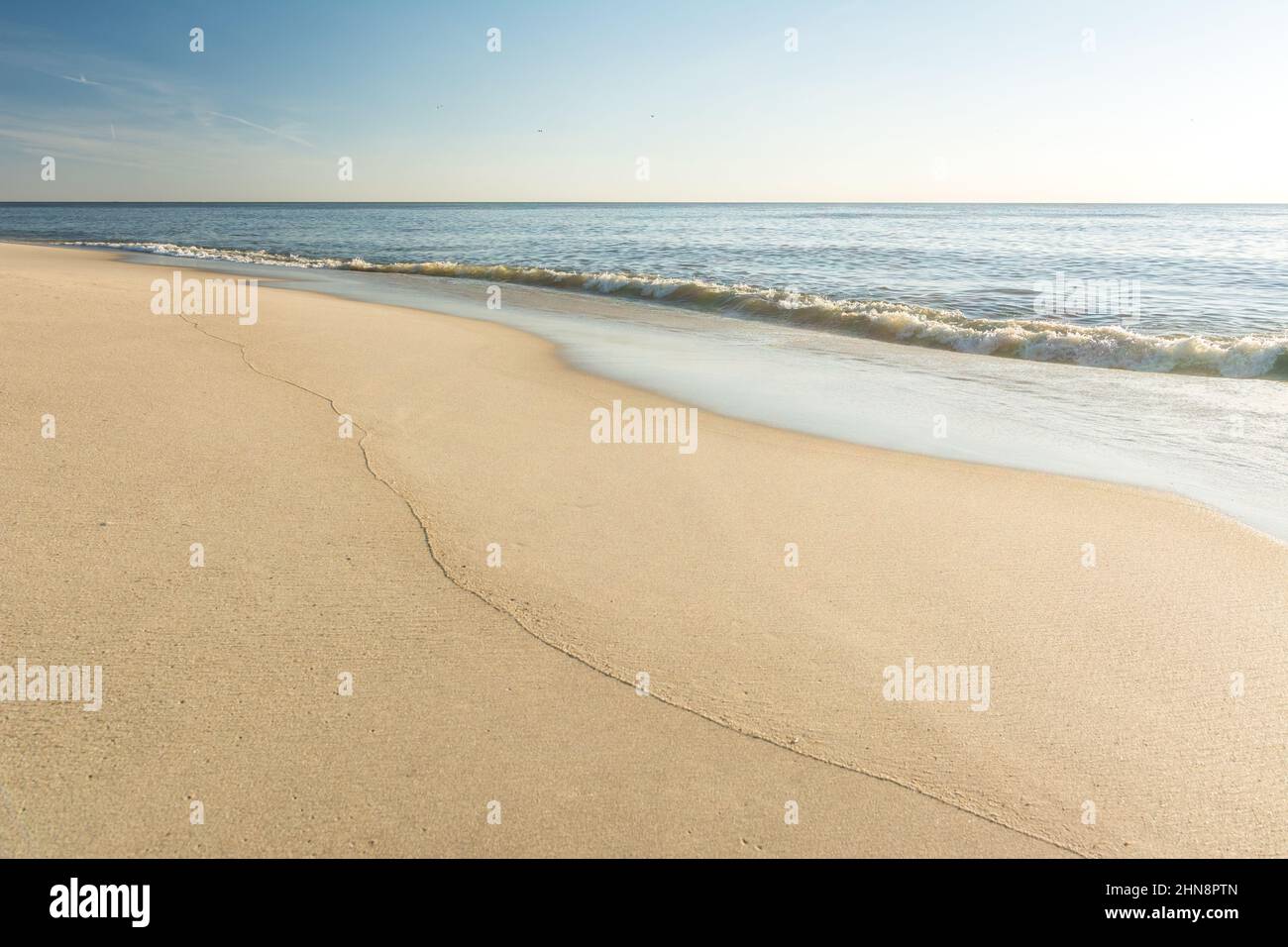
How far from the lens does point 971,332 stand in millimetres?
14031

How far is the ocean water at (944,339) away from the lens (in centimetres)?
731

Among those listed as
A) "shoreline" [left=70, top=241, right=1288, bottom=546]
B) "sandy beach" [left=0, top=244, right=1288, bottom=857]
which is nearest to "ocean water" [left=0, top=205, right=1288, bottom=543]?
"shoreline" [left=70, top=241, right=1288, bottom=546]

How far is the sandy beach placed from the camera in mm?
2586

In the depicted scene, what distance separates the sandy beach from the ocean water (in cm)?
156

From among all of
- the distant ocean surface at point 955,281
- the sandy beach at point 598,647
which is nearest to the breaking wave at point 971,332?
the distant ocean surface at point 955,281

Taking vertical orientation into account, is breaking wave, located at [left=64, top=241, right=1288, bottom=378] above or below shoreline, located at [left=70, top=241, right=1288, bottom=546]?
above

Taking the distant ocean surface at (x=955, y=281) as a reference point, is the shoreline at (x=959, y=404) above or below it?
below

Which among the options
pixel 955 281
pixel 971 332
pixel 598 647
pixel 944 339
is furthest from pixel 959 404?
pixel 955 281

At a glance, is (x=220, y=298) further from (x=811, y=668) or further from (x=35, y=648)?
(x=811, y=668)

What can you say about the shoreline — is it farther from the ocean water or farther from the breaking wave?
the breaking wave

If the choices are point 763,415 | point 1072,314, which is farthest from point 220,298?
point 1072,314

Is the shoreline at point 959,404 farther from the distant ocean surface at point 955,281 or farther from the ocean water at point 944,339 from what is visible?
the distant ocean surface at point 955,281

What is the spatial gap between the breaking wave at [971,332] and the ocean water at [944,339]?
0.04 m

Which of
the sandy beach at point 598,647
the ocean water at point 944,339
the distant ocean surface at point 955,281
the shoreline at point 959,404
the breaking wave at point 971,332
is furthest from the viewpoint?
the distant ocean surface at point 955,281
